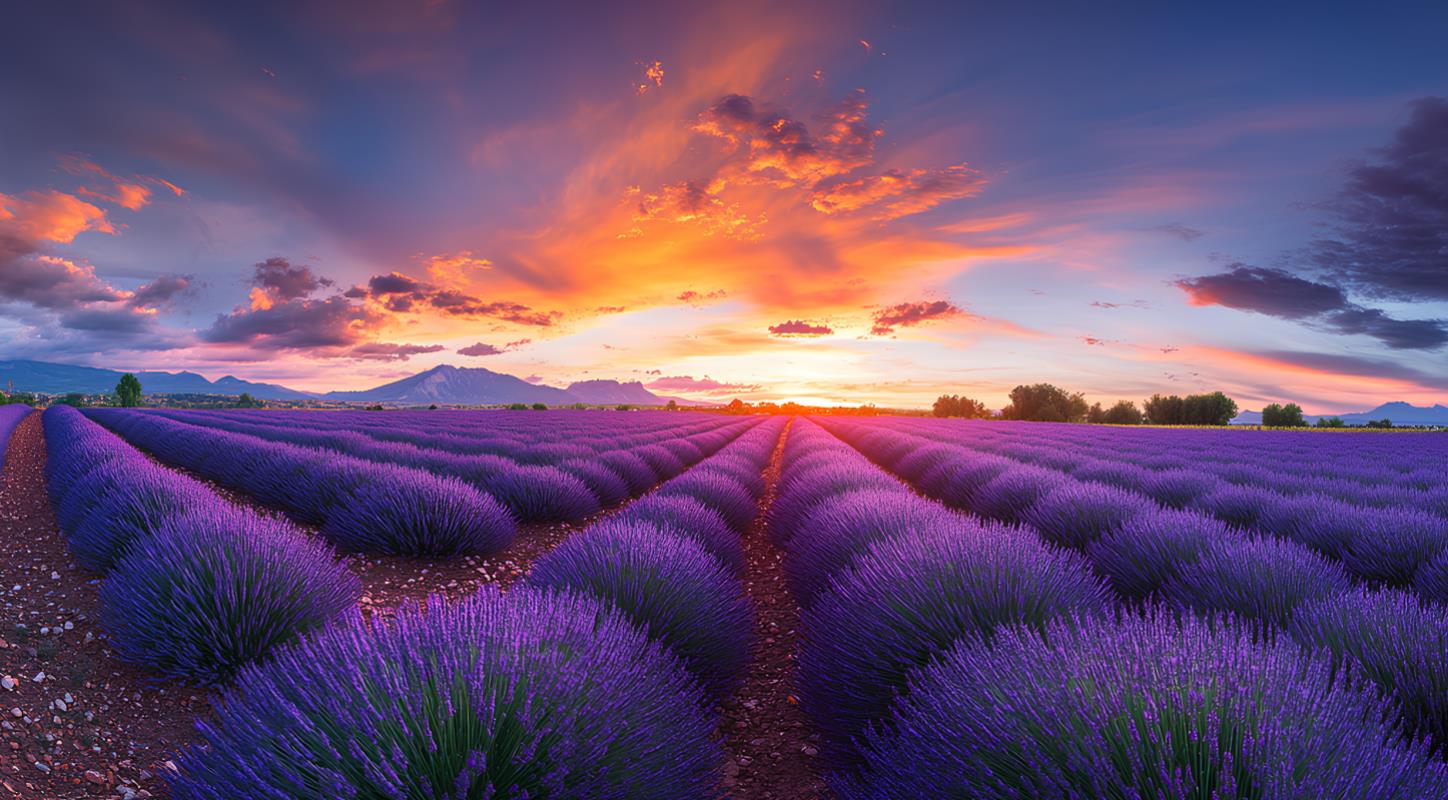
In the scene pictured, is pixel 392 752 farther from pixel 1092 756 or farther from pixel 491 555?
pixel 491 555

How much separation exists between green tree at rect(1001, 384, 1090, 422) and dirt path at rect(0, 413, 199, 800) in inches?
2615

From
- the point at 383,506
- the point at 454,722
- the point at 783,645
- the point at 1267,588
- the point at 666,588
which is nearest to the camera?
the point at 454,722

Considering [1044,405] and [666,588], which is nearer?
[666,588]

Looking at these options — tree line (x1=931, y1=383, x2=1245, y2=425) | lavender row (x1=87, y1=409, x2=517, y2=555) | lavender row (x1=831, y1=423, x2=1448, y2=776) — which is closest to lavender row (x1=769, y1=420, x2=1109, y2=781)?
lavender row (x1=831, y1=423, x2=1448, y2=776)

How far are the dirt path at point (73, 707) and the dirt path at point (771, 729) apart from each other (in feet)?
6.31

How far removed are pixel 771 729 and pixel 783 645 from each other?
1.02 m

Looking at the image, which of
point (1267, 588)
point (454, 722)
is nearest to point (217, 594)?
point (454, 722)

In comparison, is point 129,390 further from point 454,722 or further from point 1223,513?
point 1223,513

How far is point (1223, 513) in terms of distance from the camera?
5.78m

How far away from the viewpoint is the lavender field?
3.76 ft

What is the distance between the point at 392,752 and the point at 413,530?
4251 millimetres

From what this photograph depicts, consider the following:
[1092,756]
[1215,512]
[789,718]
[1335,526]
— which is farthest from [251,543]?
[1215,512]

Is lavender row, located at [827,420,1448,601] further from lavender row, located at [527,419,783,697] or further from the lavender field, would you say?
lavender row, located at [527,419,783,697]

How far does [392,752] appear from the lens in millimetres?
1155
